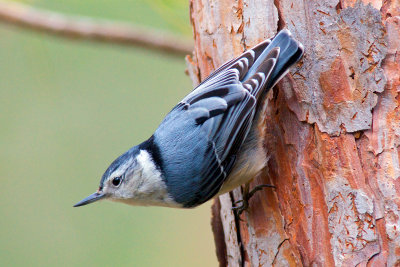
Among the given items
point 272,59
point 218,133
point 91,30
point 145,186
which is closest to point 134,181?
point 145,186

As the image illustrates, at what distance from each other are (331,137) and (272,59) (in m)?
0.36

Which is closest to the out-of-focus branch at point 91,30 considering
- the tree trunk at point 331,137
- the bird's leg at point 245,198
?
the tree trunk at point 331,137

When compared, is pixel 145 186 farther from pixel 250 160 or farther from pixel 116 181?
pixel 250 160

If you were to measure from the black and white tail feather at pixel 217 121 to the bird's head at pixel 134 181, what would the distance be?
12 centimetres

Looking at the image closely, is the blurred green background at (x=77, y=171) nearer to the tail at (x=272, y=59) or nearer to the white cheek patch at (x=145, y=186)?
the white cheek patch at (x=145, y=186)

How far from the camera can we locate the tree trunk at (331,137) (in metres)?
1.70

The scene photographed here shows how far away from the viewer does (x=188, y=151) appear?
6.67ft

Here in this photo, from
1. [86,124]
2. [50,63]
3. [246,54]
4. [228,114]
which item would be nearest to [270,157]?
[228,114]

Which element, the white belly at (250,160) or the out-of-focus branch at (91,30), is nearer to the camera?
the white belly at (250,160)

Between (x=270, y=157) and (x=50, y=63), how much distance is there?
110 centimetres

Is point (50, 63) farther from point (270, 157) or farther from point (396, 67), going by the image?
point (396, 67)

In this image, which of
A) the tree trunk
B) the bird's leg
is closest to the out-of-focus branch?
the tree trunk

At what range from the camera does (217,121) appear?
2004 mm

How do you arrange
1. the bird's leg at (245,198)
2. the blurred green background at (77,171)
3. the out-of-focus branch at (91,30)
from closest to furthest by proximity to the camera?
the bird's leg at (245,198) < the out-of-focus branch at (91,30) < the blurred green background at (77,171)
